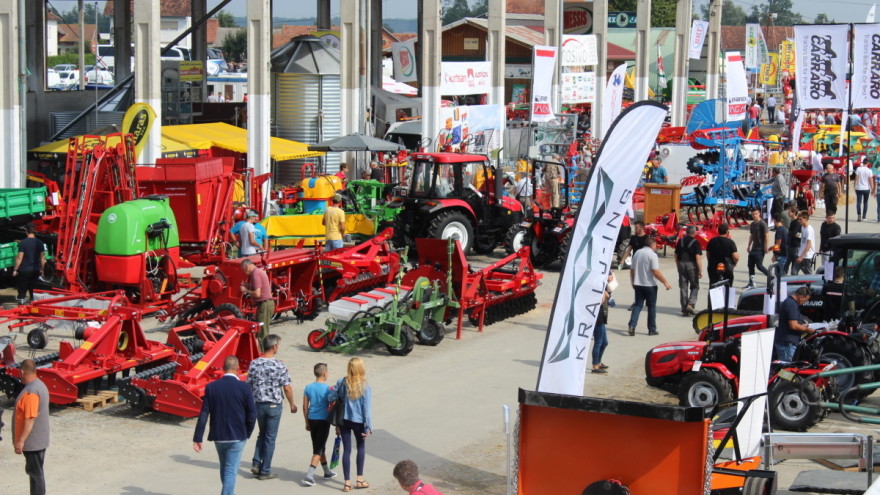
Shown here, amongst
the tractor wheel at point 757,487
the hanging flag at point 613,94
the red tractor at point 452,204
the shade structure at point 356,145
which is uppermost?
the hanging flag at point 613,94

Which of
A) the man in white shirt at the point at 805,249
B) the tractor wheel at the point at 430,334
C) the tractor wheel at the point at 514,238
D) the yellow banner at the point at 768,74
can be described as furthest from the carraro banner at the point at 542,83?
the yellow banner at the point at 768,74

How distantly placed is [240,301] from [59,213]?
4717 mm

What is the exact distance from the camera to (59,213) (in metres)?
17.7

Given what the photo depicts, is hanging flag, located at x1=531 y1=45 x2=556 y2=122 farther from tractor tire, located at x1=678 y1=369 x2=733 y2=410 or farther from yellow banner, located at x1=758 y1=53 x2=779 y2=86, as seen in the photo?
Answer: yellow banner, located at x1=758 y1=53 x2=779 y2=86

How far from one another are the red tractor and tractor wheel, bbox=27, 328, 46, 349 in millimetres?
7579

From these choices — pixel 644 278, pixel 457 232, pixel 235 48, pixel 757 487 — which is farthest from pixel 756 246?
pixel 235 48

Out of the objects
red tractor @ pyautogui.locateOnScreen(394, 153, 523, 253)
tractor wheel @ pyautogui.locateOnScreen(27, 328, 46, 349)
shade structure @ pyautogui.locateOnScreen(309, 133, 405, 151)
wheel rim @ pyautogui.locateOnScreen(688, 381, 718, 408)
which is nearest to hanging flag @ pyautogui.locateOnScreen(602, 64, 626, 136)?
shade structure @ pyautogui.locateOnScreen(309, 133, 405, 151)

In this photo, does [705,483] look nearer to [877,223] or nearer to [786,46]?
[877,223]

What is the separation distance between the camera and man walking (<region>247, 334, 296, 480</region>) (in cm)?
973

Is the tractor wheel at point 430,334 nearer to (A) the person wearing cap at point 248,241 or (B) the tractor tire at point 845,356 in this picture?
(A) the person wearing cap at point 248,241

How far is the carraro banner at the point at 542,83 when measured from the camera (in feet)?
95.0

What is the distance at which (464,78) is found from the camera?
99.9ft

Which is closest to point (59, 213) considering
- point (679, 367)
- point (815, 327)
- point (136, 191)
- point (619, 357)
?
point (136, 191)

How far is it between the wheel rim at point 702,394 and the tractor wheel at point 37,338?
7574mm
